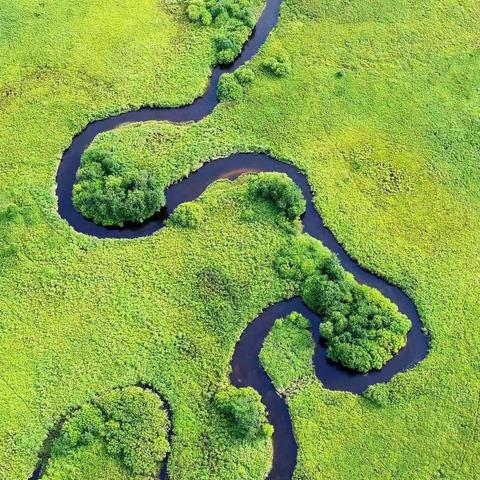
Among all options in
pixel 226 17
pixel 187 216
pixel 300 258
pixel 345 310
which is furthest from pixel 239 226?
pixel 226 17

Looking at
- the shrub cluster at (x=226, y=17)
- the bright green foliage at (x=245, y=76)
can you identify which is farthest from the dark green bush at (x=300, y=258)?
the shrub cluster at (x=226, y=17)

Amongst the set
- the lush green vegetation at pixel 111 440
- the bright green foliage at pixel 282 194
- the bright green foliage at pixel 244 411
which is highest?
the bright green foliage at pixel 282 194

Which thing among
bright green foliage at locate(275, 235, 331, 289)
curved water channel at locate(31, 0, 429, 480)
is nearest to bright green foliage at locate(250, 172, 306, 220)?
curved water channel at locate(31, 0, 429, 480)

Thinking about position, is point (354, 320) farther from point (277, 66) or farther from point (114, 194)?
point (277, 66)

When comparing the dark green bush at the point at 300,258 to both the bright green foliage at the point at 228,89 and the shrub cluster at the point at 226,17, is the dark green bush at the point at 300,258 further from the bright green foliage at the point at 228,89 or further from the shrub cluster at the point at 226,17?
the shrub cluster at the point at 226,17

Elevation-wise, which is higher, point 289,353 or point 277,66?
point 277,66

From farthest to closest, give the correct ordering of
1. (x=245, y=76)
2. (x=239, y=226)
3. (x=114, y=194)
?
(x=245, y=76) → (x=239, y=226) → (x=114, y=194)

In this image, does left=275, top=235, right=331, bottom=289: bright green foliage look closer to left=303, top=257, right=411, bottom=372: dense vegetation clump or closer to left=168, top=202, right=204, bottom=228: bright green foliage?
left=303, top=257, right=411, bottom=372: dense vegetation clump
